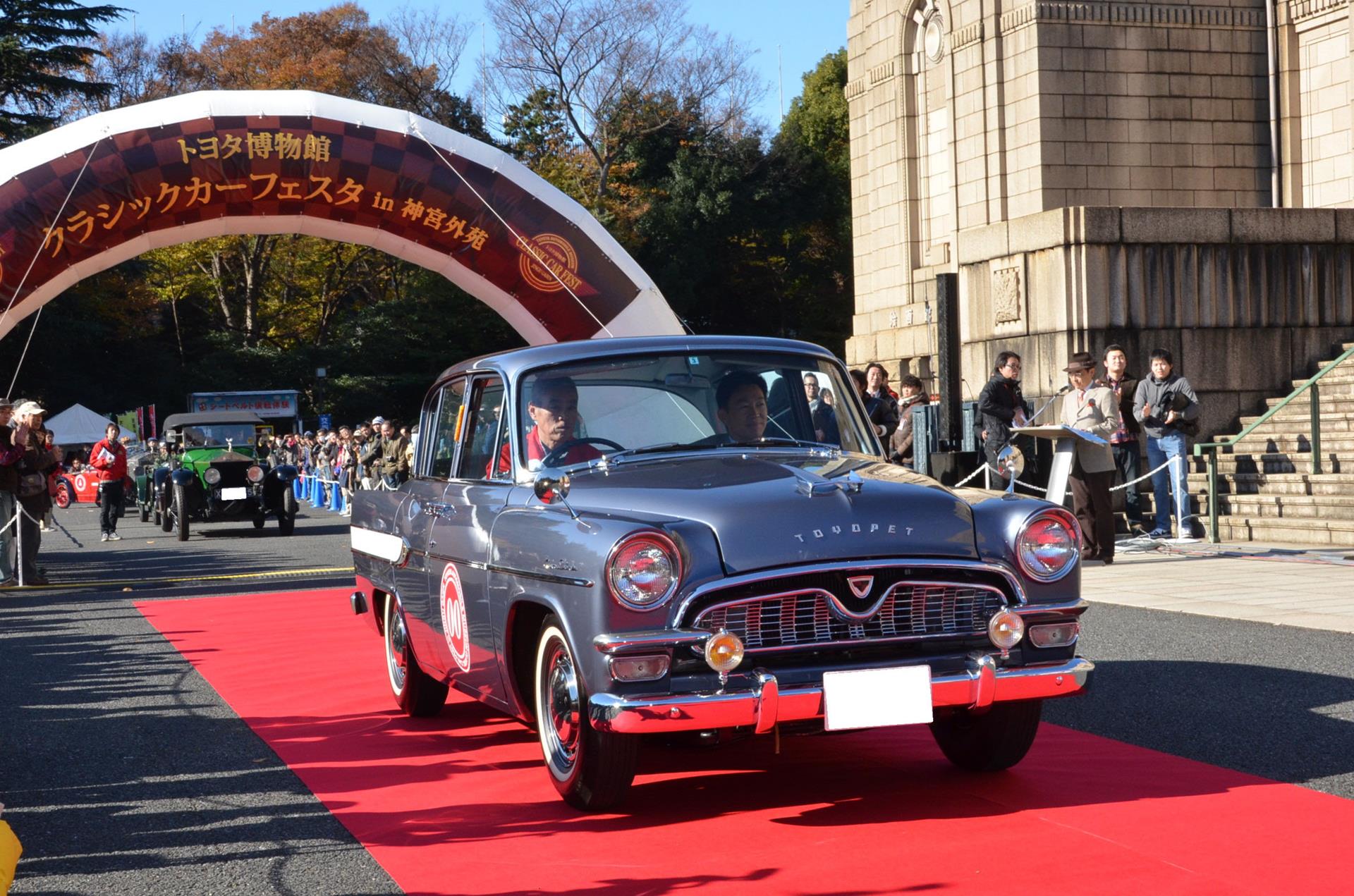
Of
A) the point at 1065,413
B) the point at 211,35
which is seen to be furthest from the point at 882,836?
the point at 211,35

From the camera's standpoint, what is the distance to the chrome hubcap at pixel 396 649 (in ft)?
25.0

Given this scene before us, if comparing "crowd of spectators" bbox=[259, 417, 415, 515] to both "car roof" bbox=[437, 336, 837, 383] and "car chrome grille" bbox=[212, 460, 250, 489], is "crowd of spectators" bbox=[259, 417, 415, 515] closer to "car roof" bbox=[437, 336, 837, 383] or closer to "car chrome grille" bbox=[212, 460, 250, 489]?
"car chrome grille" bbox=[212, 460, 250, 489]

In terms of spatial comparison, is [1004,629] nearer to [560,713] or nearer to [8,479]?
[560,713]

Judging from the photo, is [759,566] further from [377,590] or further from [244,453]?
[244,453]

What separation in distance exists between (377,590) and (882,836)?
3597 mm

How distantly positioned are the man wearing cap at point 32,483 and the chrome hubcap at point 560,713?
457 inches

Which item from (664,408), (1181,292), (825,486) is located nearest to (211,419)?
(1181,292)

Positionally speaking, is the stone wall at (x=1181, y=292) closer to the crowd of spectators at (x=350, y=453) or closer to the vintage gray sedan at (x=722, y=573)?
the crowd of spectators at (x=350, y=453)

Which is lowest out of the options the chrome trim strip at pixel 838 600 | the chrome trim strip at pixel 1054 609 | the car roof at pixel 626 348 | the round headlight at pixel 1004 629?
the round headlight at pixel 1004 629

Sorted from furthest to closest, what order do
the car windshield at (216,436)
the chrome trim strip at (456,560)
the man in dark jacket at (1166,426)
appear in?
the car windshield at (216,436)
the man in dark jacket at (1166,426)
the chrome trim strip at (456,560)

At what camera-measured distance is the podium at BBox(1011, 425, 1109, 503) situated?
975 centimetres

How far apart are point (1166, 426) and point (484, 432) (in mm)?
9983

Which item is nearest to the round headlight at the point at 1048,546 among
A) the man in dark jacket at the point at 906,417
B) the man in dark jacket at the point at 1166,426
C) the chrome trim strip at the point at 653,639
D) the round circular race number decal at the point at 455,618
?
the chrome trim strip at the point at 653,639

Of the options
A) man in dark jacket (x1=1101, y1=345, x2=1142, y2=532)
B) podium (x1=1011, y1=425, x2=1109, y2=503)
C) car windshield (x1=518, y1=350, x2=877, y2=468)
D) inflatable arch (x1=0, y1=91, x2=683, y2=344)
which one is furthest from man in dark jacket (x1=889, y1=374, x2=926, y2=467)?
car windshield (x1=518, y1=350, x2=877, y2=468)
